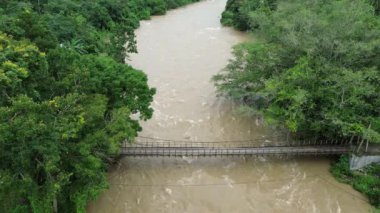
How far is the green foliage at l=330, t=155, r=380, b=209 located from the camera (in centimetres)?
1536

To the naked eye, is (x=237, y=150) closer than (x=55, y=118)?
No

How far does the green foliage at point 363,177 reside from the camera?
15356 mm

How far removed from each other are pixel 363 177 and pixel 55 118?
1270cm

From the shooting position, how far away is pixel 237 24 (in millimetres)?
36969

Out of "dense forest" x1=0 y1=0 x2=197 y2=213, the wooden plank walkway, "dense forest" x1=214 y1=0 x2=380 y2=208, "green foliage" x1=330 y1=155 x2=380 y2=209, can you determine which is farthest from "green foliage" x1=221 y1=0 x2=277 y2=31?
"dense forest" x1=0 y1=0 x2=197 y2=213

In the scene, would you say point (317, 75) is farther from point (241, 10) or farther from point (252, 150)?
point (241, 10)

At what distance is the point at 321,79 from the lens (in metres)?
16.7

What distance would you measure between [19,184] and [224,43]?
24499mm

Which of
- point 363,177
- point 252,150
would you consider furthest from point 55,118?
point 363,177

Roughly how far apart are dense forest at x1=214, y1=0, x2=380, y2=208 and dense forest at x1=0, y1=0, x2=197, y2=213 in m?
6.19

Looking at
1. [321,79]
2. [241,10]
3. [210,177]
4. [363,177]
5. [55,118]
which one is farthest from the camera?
[241,10]

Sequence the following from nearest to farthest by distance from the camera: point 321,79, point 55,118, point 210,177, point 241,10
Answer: point 55,118 < point 210,177 < point 321,79 < point 241,10

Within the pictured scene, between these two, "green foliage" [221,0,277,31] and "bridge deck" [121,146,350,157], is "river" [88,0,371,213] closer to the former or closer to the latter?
"bridge deck" [121,146,350,157]

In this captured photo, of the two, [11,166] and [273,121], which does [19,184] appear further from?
[273,121]
